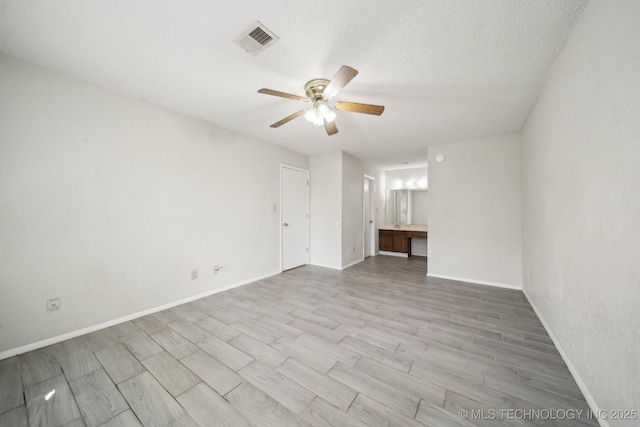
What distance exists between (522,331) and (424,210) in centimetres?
451

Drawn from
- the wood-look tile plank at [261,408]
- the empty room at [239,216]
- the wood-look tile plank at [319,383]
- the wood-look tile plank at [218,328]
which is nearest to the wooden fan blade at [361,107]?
the empty room at [239,216]

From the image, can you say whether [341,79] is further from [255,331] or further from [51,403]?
[51,403]

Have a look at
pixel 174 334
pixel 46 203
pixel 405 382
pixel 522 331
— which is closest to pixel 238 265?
pixel 174 334

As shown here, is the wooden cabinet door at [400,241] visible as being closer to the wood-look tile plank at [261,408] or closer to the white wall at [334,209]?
the white wall at [334,209]

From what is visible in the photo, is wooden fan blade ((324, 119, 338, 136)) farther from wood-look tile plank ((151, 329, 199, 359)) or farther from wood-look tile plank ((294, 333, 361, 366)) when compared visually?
wood-look tile plank ((151, 329, 199, 359))

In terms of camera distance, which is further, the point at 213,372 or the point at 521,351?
the point at 521,351

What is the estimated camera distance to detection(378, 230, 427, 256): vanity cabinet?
5.91 m

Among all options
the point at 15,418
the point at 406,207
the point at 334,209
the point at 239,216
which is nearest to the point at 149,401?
the point at 15,418

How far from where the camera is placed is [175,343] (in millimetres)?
2025

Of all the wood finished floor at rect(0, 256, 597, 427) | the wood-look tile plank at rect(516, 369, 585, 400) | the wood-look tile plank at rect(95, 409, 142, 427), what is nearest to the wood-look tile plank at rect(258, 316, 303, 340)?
the wood finished floor at rect(0, 256, 597, 427)

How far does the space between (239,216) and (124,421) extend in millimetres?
2629

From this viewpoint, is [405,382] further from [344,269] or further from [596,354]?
[344,269]

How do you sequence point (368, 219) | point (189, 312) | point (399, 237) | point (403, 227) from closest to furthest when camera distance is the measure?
point (189, 312) < point (368, 219) < point (399, 237) < point (403, 227)

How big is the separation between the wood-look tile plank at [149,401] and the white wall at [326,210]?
348 cm
